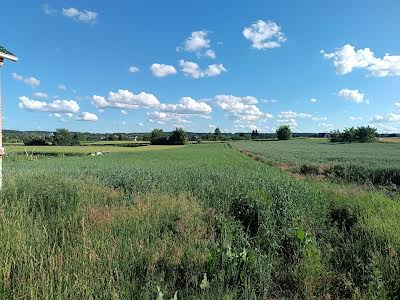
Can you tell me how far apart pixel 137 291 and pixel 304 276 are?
2603 millimetres

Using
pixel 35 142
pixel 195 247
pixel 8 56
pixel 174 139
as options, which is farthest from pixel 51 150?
pixel 195 247

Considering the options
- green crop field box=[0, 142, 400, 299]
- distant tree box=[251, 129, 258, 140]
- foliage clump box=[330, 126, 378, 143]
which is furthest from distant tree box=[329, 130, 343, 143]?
green crop field box=[0, 142, 400, 299]

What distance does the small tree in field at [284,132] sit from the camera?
497 feet

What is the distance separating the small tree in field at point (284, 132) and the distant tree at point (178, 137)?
53.8 meters

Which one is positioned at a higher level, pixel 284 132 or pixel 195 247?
pixel 284 132

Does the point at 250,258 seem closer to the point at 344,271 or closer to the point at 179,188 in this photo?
the point at 344,271

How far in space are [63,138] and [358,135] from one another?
11064 centimetres

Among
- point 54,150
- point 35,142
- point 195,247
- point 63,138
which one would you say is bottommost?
point 54,150

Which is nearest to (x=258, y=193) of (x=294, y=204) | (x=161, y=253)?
(x=294, y=204)

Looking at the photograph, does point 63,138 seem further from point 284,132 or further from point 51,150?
point 284,132

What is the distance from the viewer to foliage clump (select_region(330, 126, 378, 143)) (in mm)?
129875

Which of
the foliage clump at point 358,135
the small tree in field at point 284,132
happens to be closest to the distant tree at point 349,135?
the foliage clump at point 358,135

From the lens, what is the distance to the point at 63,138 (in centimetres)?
10919

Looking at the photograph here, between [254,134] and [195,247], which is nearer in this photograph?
[195,247]
